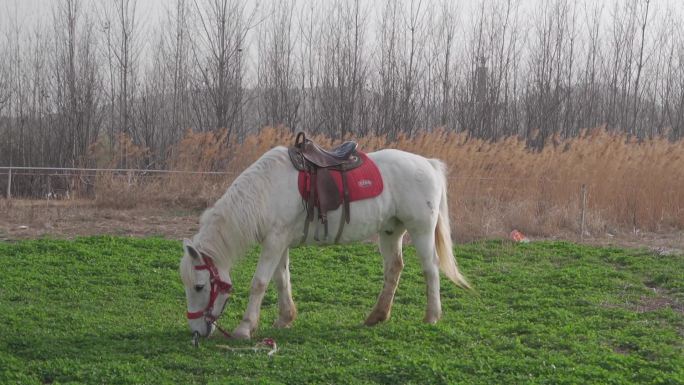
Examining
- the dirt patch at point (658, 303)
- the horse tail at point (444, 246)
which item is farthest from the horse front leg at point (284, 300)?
the dirt patch at point (658, 303)

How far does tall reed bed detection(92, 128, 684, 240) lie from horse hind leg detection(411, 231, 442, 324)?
476cm

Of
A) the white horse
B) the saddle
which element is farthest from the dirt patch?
the saddle

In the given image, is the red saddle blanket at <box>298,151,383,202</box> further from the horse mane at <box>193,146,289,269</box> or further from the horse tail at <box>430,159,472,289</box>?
the horse tail at <box>430,159,472,289</box>

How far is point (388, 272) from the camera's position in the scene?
230 inches

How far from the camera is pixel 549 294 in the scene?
22.8 feet

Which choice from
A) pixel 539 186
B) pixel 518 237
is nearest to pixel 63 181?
pixel 539 186

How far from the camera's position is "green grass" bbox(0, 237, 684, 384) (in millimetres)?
4191

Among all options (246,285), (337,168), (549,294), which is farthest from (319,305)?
(549,294)

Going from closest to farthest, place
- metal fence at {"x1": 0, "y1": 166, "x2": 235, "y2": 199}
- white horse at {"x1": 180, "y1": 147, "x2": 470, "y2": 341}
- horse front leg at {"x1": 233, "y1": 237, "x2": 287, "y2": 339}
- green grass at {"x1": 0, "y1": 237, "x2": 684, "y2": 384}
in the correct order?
green grass at {"x1": 0, "y1": 237, "x2": 684, "y2": 384} < white horse at {"x1": 180, "y1": 147, "x2": 470, "y2": 341} < horse front leg at {"x1": 233, "y1": 237, "x2": 287, "y2": 339} < metal fence at {"x1": 0, "y1": 166, "x2": 235, "y2": 199}

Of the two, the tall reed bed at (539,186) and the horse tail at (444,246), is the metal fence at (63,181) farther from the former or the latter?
the horse tail at (444,246)

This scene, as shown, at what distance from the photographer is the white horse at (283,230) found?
4.95 meters

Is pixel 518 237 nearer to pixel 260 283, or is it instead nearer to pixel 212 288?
pixel 260 283

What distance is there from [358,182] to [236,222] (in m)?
1.03

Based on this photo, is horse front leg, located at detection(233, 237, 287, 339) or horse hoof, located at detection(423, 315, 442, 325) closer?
horse front leg, located at detection(233, 237, 287, 339)
